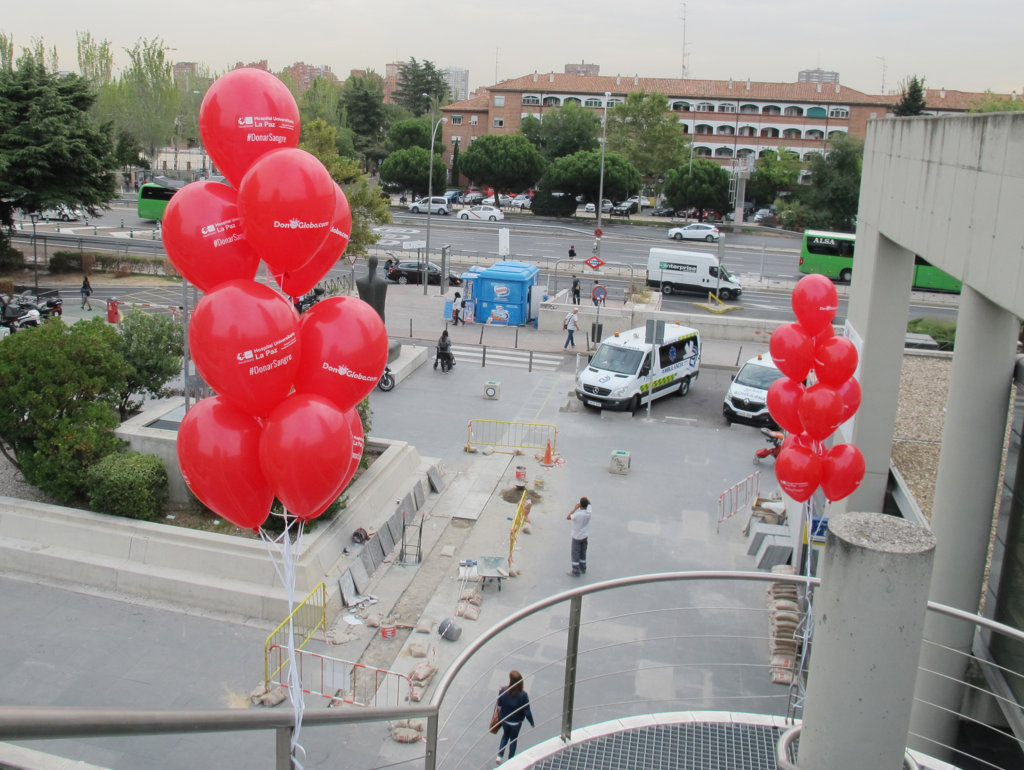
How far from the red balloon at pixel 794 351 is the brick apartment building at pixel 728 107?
246 ft

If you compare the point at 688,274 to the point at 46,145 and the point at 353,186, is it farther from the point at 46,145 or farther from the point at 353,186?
the point at 46,145

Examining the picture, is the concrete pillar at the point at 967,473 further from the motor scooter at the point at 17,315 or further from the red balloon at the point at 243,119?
the motor scooter at the point at 17,315

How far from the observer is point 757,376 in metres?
23.3

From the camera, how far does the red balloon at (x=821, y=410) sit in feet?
36.2

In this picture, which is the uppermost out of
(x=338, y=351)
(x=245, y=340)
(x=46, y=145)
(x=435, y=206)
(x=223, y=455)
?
(x=46, y=145)

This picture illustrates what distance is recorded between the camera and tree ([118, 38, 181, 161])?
8356cm

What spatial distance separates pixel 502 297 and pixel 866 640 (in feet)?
96.8

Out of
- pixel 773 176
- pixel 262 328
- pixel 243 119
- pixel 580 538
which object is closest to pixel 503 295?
pixel 580 538

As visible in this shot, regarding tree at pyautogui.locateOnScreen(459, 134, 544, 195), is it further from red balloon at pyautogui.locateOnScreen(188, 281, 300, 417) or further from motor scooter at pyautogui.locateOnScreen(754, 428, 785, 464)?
red balloon at pyautogui.locateOnScreen(188, 281, 300, 417)

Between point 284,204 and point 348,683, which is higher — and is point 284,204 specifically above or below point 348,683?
above

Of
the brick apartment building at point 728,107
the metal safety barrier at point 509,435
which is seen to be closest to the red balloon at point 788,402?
the metal safety barrier at point 509,435

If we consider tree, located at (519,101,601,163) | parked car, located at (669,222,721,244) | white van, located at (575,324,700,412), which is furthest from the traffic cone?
tree, located at (519,101,601,163)

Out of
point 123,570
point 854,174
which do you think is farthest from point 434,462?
point 854,174

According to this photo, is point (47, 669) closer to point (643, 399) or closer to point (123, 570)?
point (123, 570)
